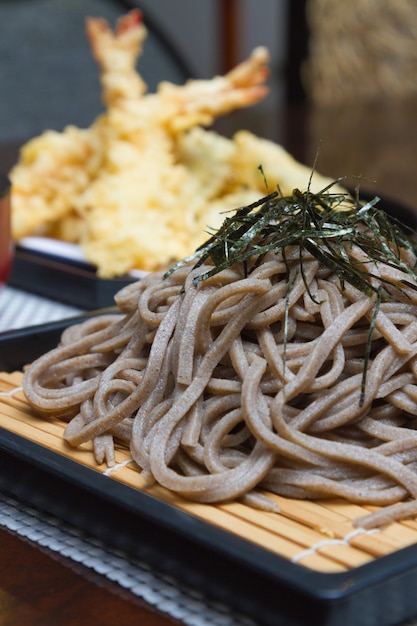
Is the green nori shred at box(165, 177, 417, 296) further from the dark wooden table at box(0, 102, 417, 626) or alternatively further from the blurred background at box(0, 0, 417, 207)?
the blurred background at box(0, 0, 417, 207)

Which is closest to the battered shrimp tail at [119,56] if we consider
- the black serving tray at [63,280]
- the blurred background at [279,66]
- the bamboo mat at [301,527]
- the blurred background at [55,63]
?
the black serving tray at [63,280]

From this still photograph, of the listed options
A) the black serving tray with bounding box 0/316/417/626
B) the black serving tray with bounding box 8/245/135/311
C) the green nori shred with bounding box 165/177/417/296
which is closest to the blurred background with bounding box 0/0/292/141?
the black serving tray with bounding box 8/245/135/311

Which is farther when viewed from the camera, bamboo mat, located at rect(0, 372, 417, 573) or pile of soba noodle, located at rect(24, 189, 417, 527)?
pile of soba noodle, located at rect(24, 189, 417, 527)

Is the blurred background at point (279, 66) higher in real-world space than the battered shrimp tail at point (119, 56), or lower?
higher

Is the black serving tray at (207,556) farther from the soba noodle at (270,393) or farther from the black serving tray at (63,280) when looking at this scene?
the black serving tray at (63,280)

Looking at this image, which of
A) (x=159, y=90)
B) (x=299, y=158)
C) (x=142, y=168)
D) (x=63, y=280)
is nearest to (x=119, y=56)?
(x=159, y=90)

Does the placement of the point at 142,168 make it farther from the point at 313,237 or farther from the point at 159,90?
the point at 313,237

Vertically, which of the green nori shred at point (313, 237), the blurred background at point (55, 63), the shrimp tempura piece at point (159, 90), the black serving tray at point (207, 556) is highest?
the blurred background at point (55, 63)
